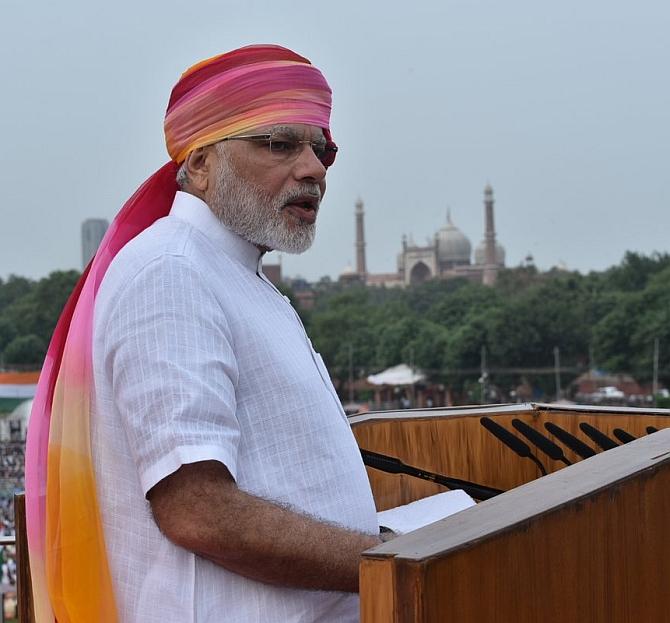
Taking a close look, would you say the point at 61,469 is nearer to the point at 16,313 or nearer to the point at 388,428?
the point at 388,428

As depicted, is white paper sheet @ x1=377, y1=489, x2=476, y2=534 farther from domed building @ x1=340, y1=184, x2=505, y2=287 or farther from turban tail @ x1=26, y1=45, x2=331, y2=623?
domed building @ x1=340, y1=184, x2=505, y2=287

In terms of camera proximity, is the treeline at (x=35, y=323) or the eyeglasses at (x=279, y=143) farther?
the treeline at (x=35, y=323)

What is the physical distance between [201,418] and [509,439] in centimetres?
89

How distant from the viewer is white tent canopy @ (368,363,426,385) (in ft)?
185

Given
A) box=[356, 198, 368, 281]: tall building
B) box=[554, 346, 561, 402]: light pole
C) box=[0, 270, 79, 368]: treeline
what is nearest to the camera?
box=[554, 346, 561, 402]: light pole

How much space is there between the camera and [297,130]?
4.95ft

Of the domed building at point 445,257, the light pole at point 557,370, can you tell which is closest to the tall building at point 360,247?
the domed building at point 445,257

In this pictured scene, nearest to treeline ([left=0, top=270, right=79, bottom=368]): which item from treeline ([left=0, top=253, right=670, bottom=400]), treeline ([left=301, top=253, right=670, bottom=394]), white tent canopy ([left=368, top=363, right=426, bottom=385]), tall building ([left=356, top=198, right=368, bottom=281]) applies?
treeline ([left=0, top=253, right=670, bottom=400])

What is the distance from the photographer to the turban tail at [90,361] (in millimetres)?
1408

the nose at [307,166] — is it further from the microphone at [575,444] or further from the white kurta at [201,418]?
the microphone at [575,444]

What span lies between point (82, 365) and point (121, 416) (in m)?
0.10

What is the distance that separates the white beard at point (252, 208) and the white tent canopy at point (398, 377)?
54.5 meters

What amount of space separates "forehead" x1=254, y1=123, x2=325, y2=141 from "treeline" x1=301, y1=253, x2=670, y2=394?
45.0 metres

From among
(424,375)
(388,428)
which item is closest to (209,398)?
(388,428)
